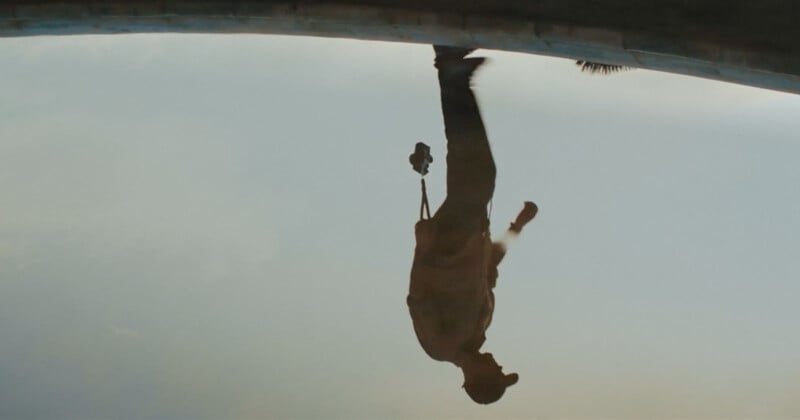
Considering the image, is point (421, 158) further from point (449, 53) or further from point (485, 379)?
point (485, 379)

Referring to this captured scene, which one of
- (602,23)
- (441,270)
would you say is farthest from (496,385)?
(602,23)

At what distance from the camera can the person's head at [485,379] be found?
3459 mm

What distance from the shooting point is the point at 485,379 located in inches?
138

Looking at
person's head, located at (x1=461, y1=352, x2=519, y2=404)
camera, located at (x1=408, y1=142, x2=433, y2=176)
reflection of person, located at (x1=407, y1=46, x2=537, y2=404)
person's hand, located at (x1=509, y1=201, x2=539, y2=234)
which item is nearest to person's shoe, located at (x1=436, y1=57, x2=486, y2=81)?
reflection of person, located at (x1=407, y1=46, x2=537, y2=404)

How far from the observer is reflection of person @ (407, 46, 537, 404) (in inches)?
147

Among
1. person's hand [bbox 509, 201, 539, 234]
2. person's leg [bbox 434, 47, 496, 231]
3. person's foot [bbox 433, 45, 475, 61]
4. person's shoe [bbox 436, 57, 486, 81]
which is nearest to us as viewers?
person's foot [bbox 433, 45, 475, 61]

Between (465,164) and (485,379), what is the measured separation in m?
0.89

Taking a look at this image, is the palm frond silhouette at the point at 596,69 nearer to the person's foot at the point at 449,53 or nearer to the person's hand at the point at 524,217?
the person's foot at the point at 449,53

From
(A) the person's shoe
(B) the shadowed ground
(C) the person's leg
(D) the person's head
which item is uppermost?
(A) the person's shoe

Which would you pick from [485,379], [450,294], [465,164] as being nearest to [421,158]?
[465,164]

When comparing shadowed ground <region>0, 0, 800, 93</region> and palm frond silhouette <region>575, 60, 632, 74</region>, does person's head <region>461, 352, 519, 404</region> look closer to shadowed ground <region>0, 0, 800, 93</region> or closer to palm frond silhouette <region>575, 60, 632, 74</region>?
palm frond silhouette <region>575, 60, 632, 74</region>

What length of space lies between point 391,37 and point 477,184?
1108 mm

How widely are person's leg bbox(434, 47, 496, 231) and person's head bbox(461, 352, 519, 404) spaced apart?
1.88 ft

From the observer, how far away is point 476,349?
370cm
